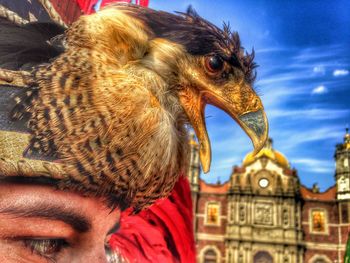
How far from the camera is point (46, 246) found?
1576 mm

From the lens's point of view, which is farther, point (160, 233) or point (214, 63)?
point (160, 233)

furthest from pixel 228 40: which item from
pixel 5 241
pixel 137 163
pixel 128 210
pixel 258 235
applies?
pixel 258 235

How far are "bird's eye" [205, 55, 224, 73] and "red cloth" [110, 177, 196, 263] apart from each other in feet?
2.20

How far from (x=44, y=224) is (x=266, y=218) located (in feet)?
45.5

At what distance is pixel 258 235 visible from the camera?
14.3 m

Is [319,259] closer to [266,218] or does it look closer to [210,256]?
[266,218]

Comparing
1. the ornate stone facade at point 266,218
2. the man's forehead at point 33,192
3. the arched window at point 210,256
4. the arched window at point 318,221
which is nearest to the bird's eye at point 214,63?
the man's forehead at point 33,192

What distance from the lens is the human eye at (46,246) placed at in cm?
155

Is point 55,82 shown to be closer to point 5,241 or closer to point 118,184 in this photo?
point 118,184

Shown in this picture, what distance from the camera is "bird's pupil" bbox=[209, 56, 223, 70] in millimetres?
1843

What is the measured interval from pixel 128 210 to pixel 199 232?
12.2 metres

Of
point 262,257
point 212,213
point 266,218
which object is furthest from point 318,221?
point 212,213

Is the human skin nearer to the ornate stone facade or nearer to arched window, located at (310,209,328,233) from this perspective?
the ornate stone facade

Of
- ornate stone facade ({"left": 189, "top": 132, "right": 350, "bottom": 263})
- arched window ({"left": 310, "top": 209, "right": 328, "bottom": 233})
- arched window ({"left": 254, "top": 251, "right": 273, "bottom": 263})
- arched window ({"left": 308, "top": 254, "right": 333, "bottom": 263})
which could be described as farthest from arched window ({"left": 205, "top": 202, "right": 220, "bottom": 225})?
arched window ({"left": 308, "top": 254, "right": 333, "bottom": 263})
